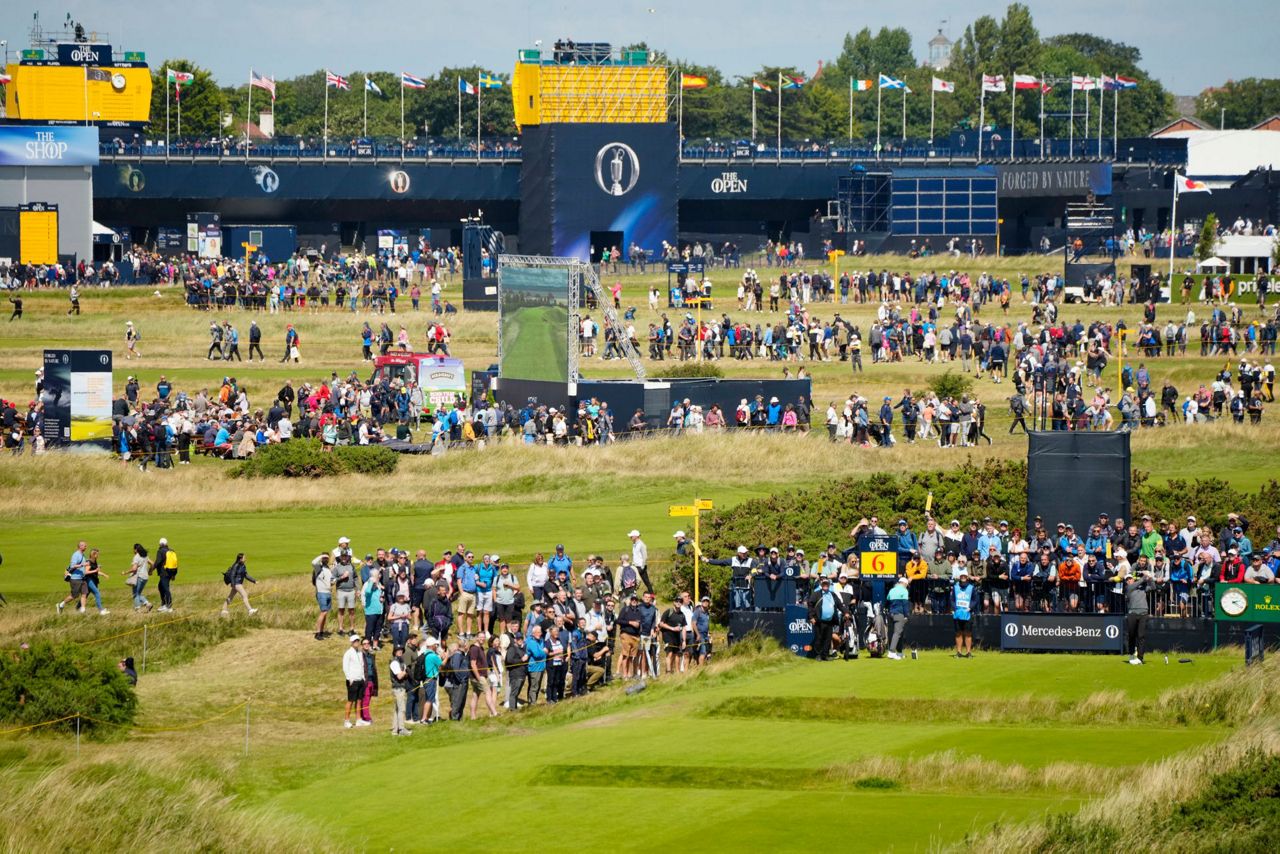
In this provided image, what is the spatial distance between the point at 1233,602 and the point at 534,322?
1030 inches

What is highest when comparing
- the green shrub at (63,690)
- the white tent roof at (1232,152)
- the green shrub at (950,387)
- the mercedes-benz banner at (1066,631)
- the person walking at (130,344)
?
the white tent roof at (1232,152)

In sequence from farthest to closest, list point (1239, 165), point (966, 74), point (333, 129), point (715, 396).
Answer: point (966, 74) → point (333, 129) → point (1239, 165) → point (715, 396)

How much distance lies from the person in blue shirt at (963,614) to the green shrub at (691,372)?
25196 millimetres

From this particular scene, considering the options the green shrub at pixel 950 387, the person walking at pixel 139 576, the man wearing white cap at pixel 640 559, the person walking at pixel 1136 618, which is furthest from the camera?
the green shrub at pixel 950 387

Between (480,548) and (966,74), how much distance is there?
168 meters

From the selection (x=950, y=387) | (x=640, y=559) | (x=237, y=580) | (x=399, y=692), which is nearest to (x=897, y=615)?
(x=640, y=559)

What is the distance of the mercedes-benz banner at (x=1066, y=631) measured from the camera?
2745 centimetres

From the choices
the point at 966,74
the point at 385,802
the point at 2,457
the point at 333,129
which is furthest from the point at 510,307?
the point at 966,74

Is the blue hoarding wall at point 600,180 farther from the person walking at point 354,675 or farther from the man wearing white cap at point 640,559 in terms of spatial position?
the person walking at point 354,675

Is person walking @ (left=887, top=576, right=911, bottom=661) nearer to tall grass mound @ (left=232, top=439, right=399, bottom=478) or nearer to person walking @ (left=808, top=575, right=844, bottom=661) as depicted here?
person walking @ (left=808, top=575, right=844, bottom=661)

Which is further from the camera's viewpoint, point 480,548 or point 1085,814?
point 480,548

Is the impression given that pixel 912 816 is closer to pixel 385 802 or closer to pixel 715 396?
pixel 385 802

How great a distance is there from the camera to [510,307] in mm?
50844

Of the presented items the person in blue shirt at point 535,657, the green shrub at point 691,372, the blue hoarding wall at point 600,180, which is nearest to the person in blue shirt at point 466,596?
the person in blue shirt at point 535,657
